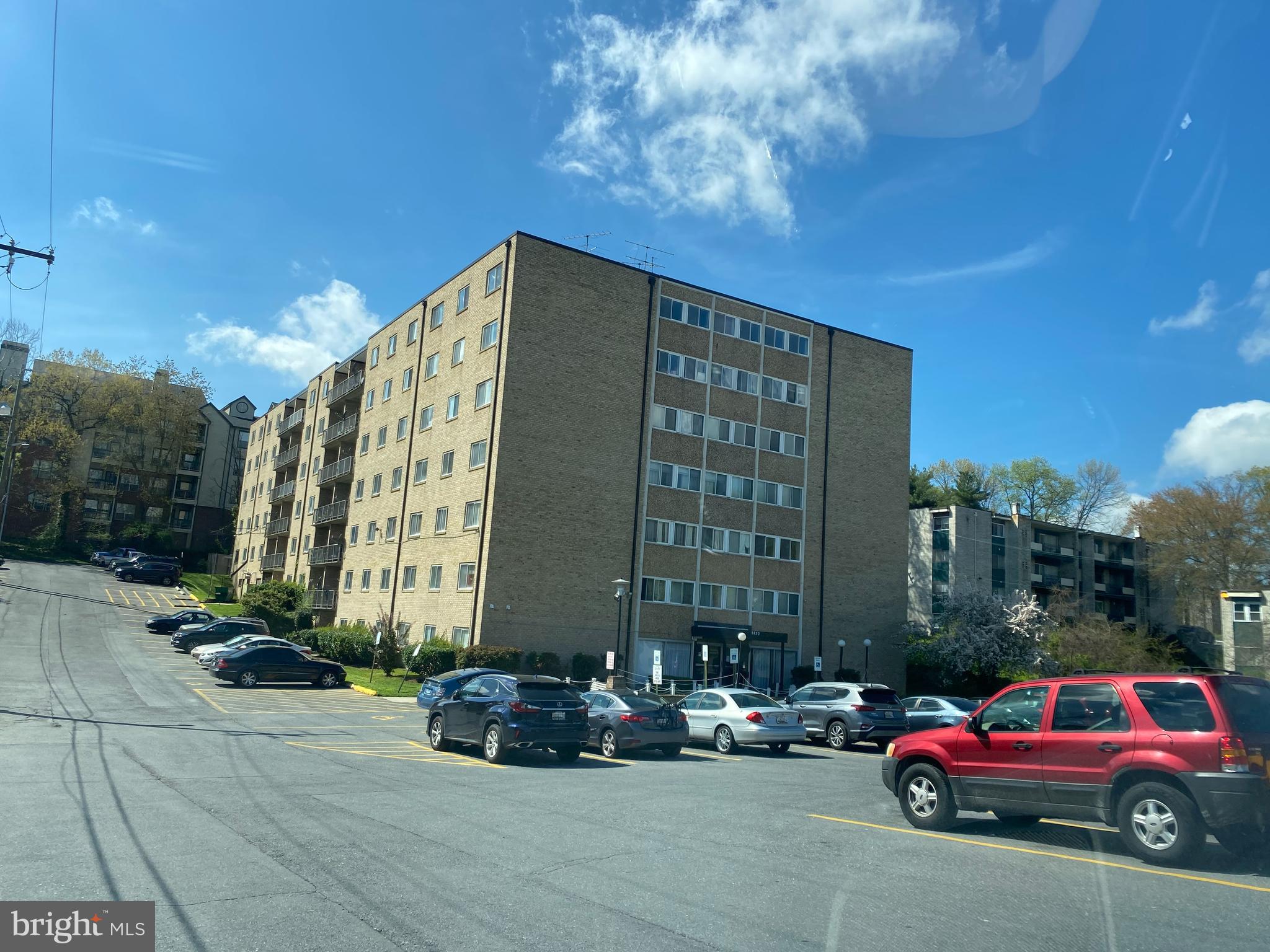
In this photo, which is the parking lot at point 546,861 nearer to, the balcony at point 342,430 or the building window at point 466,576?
the building window at point 466,576

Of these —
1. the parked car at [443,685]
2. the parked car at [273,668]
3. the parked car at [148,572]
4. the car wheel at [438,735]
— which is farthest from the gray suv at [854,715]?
the parked car at [148,572]

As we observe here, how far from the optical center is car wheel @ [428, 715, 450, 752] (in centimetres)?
1770

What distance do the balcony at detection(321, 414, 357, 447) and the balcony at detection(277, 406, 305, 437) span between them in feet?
35.4

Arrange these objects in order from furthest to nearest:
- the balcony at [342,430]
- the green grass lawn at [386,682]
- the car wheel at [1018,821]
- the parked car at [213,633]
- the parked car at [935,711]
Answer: the balcony at [342,430] → the parked car at [213,633] → the green grass lawn at [386,682] → the parked car at [935,711] → the car wheel at [1018,821]

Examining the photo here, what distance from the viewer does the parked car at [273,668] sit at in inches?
1193

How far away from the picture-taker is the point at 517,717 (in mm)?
15992

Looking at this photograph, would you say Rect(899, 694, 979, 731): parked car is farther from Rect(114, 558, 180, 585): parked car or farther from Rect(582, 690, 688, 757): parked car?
Rect(114, 558, 180, 585): parked car

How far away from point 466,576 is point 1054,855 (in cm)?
3117

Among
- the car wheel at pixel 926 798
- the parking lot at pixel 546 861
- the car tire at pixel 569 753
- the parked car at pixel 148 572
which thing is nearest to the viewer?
the parking lot at pixel 546 861

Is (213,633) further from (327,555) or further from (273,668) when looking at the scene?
(327,555)

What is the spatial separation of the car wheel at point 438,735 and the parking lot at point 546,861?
1.60 m

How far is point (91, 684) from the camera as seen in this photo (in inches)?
1037

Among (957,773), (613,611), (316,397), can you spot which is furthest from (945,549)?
(957,773)

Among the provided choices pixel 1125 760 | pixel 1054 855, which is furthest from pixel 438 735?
pixel 1125 760
